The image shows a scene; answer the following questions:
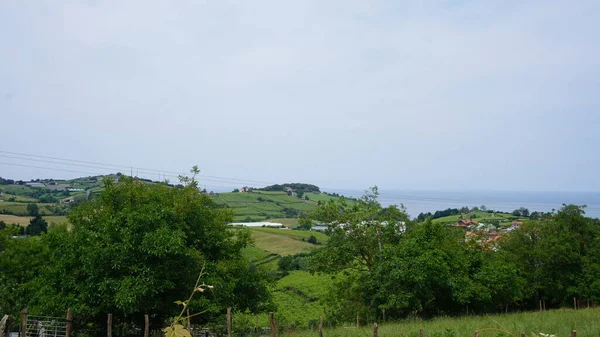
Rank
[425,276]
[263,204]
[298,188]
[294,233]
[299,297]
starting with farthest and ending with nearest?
[298,188], [263,204], [294,233], [299,297], [425,276]

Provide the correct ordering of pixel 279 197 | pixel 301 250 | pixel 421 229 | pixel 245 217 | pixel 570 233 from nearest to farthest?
pixel 421 229, pixel 570 233, pixel 301 250, pixel 245 217, pixel 279 197

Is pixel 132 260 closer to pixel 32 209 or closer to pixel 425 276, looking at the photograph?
pixel 425 276

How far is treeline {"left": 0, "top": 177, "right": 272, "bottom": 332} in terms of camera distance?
567 inches

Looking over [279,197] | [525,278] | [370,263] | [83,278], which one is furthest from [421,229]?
[279,197]

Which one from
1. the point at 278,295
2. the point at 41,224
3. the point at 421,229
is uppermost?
the point at 421,229

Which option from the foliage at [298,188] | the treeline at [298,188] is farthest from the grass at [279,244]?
the foliage at [298,188]

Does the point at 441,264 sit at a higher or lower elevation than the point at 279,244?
higher

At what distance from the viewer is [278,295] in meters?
45.4

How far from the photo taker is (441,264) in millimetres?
18562

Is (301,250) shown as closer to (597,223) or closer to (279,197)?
(597,223)

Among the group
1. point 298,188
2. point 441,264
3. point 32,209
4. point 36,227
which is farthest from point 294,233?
point 441,264

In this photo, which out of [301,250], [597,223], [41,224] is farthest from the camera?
[301,250]

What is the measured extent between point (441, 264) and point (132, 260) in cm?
1215

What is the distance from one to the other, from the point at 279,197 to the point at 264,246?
49299mm
